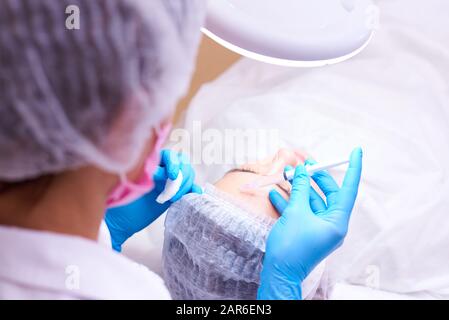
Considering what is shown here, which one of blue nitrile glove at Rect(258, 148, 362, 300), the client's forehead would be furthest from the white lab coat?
the client's forehead

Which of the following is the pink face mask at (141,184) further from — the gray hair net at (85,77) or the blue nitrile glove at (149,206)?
the blue nitrile glove at (149,206)

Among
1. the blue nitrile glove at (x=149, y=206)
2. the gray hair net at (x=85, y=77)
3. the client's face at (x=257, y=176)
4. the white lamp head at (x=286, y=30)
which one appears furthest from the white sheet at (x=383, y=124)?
the gray hair net at (x=85, y=77)

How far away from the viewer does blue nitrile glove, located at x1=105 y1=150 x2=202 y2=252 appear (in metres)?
1.17

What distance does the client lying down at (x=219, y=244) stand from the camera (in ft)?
3.55

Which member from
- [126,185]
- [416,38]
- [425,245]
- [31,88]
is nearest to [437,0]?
[416,38]

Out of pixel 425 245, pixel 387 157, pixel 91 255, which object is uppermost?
pixel 91 255

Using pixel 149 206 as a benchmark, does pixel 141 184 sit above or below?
above

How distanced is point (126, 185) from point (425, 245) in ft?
3.09

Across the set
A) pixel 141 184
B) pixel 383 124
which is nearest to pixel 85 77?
pixel 141 184

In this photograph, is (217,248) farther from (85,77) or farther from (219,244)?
(85,77)

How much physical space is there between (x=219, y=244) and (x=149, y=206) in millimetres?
244

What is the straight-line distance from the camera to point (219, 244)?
1.08 m
